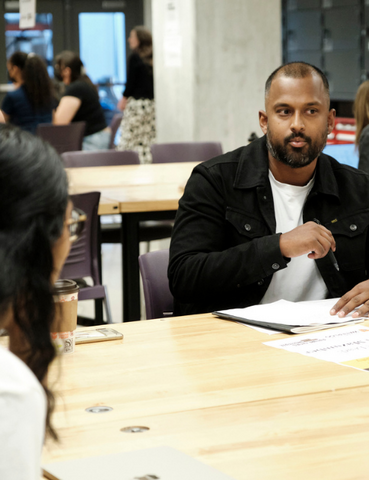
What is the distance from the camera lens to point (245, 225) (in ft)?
6.86

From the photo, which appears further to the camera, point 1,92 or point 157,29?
point 1,92

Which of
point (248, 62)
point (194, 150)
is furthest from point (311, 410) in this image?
point (248, 62)

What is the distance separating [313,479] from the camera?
91 centimetres

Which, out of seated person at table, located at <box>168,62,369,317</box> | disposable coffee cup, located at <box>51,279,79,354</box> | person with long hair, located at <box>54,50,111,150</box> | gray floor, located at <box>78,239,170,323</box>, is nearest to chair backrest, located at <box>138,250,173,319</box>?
seated person at table, located at <box>168,62,369,317</box>

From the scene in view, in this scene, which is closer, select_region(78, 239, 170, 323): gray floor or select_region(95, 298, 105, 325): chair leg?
select_region(95, 298, 105, 325): chair leg

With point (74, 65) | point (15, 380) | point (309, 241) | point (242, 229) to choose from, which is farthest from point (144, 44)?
point (15, 380)

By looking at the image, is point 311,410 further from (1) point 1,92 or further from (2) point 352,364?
(1) point 1,92

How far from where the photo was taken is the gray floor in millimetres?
4480

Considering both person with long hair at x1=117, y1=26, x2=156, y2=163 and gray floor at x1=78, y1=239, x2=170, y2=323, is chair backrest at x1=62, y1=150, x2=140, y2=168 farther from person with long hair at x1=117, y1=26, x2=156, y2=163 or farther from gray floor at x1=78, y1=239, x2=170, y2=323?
person with long hair at x1=117, y1=26, x2=156, y2=163

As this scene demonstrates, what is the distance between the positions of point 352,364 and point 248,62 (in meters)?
4.89

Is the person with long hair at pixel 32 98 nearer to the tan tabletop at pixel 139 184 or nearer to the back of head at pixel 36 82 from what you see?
the back of head at pixel 36 82

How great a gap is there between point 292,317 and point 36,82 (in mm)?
5089

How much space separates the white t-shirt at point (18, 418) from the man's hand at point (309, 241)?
1.30 m

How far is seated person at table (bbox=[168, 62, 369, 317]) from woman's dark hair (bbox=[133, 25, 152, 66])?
4865 millimetres
